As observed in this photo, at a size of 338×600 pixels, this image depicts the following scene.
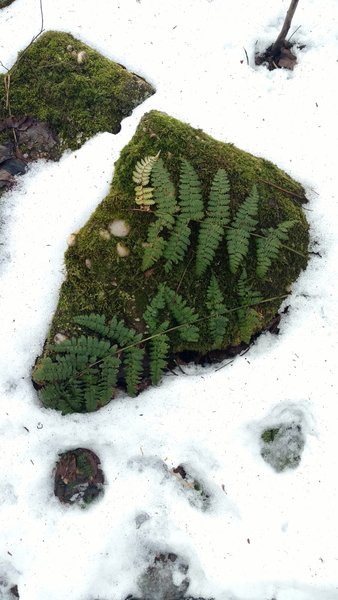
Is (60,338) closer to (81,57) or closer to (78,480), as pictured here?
(78,480)

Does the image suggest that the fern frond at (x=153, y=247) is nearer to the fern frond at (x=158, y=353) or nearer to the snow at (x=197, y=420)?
the fern frond at (x=158, y=353)

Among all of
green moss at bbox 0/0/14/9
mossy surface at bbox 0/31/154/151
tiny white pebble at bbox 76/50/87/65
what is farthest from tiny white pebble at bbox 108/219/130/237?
green moss at bbox 0/0/14/9

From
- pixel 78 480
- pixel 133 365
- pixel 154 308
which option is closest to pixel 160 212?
pixel 154 308

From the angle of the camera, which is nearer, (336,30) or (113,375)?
(113,375)

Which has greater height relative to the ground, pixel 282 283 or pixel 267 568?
pixel 282 283

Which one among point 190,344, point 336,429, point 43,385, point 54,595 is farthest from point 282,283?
point 54,595

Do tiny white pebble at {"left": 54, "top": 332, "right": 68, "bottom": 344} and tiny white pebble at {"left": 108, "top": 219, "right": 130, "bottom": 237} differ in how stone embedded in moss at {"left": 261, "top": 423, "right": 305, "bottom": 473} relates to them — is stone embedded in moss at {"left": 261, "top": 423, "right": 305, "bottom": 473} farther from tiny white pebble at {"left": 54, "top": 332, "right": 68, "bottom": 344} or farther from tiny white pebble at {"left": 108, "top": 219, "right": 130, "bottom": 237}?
tiny white pebble at {"left": 108, "top": 219, "right": 130, "bottom": 237}

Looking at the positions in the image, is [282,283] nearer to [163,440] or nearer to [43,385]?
[163,440]
